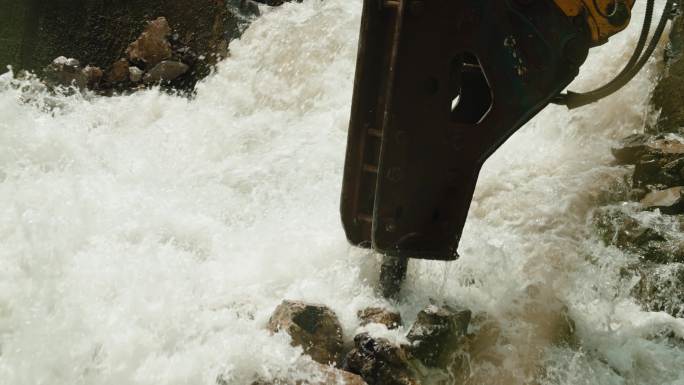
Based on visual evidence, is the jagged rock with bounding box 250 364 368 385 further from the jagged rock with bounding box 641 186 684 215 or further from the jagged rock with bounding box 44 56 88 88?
the jagged rock with bounding box 44 56 88 88

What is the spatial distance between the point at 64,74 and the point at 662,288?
5270mm

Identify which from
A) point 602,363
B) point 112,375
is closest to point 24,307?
point 112,375

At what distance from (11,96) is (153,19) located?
1.56 m

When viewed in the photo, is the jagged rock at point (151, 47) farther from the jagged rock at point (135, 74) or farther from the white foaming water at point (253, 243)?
the white foaming water at point (253, 243)

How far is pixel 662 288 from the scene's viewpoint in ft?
10.7

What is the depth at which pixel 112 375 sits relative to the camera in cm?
301

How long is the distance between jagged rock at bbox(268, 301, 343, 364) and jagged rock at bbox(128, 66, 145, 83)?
3.81 m

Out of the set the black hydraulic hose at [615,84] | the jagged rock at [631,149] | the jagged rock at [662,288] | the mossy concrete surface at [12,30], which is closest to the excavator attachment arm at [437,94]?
the black hydraulic hose at [615,84]

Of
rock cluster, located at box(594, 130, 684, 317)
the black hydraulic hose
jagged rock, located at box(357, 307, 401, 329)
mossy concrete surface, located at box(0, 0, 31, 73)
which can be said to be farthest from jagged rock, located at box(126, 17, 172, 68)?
the black hydraulic hose

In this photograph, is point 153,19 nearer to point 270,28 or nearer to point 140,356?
point 270,28

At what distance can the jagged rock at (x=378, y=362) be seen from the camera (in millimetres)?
2883

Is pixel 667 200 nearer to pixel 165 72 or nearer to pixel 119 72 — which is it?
pixel 165 72

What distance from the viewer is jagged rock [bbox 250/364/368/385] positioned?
9.30 feet

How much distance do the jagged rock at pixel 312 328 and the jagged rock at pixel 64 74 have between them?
157 inches
